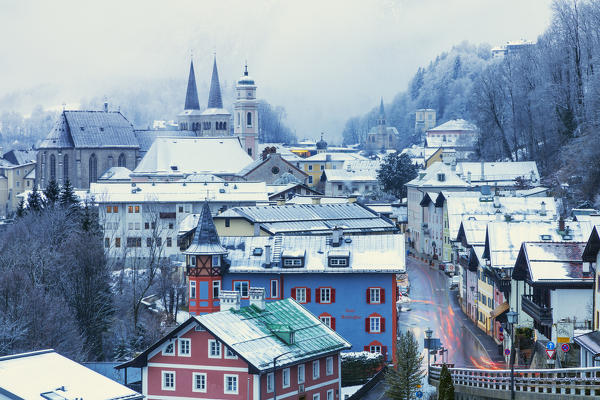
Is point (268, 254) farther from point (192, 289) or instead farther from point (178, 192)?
point (178, 192)

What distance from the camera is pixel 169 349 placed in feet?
136

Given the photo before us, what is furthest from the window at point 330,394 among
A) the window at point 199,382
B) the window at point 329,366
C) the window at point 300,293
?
the window at point 300,293

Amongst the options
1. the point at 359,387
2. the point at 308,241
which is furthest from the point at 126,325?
the point at 359,387

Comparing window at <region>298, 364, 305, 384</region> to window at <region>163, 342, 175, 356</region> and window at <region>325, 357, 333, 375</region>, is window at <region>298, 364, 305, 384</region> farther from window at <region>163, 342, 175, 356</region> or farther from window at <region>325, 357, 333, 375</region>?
window at <region>163, 342, 175, 356</region>

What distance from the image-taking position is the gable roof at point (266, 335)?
40125 mm

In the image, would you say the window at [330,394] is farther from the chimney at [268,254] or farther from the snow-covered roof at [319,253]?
the chimney at [268,254]

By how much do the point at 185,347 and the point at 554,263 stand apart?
14230 mm

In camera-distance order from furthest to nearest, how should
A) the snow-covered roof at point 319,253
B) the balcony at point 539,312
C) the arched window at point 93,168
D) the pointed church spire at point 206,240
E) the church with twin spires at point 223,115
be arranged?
1. the church with twin spires at point 223,115
2. the arched window at point 93,168
3. the pointed church spire at point 206,240
4. the snow-covered roof at point 319,253
5. the balcony at point 539,312

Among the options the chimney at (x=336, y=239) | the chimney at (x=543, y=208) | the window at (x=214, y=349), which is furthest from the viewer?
the chimney at (x=543, y=208)

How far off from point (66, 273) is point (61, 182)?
8667 cm

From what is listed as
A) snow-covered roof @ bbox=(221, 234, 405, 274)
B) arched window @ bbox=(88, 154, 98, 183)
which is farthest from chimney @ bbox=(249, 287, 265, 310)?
arched window @ bbox=(88, 154, 98, 183)

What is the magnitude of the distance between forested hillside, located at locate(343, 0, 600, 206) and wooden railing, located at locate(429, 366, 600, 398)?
132ft

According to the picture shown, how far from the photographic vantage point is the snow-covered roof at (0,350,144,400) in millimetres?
32594

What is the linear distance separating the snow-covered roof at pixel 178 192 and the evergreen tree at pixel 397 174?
25.8 m
